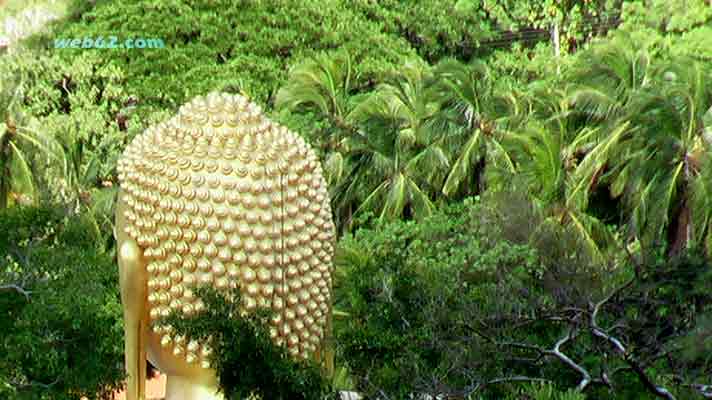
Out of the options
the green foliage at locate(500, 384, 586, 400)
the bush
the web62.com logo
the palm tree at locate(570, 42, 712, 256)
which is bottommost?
the web62.com logo

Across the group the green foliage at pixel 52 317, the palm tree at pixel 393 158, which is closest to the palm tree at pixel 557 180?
the palm tree at pixel 393 158

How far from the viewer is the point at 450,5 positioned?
4166 cm

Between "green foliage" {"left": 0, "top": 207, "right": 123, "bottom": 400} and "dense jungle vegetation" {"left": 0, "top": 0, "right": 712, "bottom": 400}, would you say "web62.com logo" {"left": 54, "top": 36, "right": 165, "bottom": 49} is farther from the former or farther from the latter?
"green foliage" {"left": 0, "top": 207, "right": 123, "bottom": 400}

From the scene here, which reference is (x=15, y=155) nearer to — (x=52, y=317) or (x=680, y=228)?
(x=680, y=228)

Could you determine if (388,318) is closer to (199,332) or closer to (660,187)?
(199,332)

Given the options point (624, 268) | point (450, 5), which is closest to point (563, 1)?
point (450, 5)

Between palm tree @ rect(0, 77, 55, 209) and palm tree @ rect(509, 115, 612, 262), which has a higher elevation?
palm tree @ rect(509, 115, 612, 262)

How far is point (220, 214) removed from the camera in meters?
9.65

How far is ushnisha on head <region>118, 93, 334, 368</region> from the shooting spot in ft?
31.6

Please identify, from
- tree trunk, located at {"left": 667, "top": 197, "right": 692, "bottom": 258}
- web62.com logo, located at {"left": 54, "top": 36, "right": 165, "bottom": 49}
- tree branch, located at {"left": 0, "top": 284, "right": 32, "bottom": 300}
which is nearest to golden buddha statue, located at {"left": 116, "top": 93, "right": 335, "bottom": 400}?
tree branch, located at {"left": 0, "top": 284, "right": 32, "bottom": 300}

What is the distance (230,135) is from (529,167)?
64.8ft

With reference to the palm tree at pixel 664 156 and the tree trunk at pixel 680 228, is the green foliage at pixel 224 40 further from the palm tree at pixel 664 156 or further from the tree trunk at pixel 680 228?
the tree trunk at pixel 680 228

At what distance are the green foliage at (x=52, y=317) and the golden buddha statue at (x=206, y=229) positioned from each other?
10.5ft

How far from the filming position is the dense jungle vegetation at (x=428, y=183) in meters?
13.7
